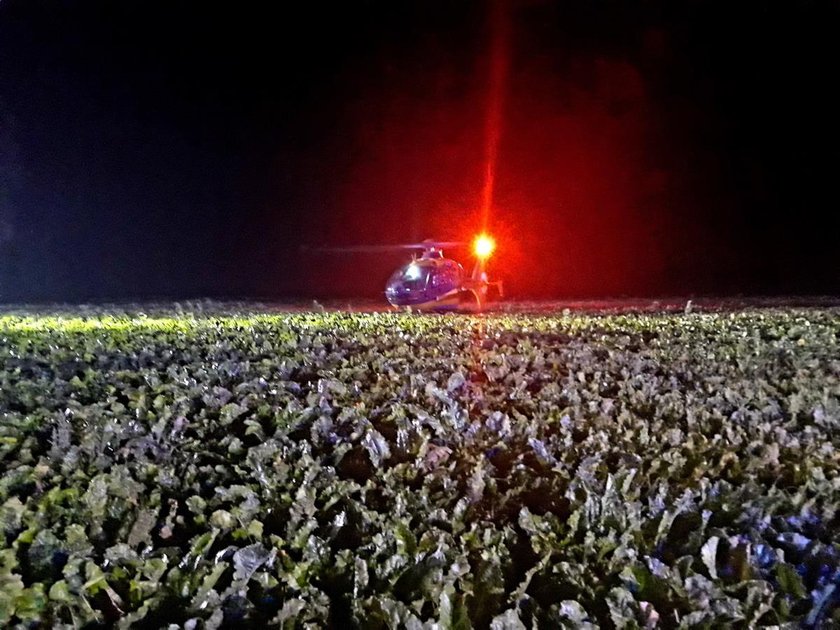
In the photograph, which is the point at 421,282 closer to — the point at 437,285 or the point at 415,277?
the point at 415,277

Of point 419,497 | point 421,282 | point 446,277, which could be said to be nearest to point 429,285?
point 421,282

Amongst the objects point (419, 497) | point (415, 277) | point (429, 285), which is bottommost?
point (419, 497)

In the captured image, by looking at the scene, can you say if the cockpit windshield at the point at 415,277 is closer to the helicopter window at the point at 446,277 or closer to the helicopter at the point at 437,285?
the helicopter at the point at 437,285

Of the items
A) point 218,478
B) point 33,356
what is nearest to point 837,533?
point 218,478

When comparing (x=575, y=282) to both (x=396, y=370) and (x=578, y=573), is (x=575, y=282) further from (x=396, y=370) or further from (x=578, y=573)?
(x=578, y=573)

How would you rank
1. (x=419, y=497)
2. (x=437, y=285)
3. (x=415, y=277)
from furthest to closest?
(x=437, y=285) → (x=415, y=277) → (x=419, y=497)

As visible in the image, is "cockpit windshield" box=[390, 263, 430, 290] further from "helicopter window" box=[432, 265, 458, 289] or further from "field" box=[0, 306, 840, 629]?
"field" box=[0, 306, 840, 629]

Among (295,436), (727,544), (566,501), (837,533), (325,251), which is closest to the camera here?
(727,544)

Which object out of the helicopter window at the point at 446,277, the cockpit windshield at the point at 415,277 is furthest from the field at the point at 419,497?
the helicopter window at the point at 446,277

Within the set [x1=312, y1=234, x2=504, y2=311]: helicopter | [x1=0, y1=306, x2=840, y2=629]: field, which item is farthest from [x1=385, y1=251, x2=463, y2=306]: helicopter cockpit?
[x1=0, y1=306, x2=840, y2=629]: field
